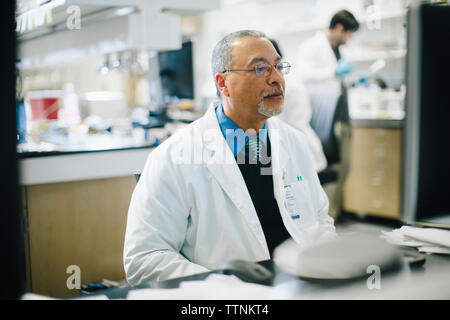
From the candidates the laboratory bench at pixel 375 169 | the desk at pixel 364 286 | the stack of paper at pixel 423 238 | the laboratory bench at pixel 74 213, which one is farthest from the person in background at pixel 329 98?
the desk at pixel 364 286

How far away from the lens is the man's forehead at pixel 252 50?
124 cm

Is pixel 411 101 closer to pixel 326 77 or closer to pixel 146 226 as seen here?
pixel 146 226

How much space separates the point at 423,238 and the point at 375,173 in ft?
9.55

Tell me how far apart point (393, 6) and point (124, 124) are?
2592 mm

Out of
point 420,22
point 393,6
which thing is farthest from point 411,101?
point 393,6

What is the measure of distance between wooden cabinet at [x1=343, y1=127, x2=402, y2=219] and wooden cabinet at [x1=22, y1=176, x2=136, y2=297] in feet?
7.50

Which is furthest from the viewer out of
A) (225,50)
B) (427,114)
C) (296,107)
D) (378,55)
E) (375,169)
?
(378,55)

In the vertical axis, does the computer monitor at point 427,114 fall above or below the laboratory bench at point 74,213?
above

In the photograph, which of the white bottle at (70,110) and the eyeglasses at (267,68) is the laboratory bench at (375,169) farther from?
the eyeglasses at (267,68)

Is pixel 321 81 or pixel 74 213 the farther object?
pixel 321 81

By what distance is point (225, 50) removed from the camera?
127 centimetres

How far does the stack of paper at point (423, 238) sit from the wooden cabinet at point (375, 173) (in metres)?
2.69

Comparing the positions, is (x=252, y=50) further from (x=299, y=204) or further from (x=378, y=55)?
(x=378, y=55)

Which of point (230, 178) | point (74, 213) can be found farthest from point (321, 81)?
point (230, 178)
